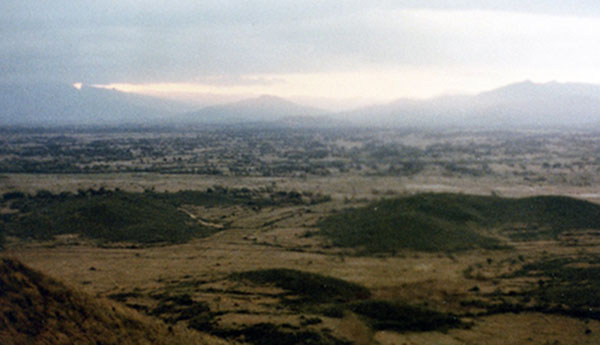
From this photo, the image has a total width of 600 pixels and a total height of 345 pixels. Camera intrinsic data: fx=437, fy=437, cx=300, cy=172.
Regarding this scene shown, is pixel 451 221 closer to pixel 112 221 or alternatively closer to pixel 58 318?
pixel 112 221

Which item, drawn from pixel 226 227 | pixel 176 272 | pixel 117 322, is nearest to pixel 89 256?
pixel 176 272

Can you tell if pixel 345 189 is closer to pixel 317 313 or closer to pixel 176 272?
pixel 176 272

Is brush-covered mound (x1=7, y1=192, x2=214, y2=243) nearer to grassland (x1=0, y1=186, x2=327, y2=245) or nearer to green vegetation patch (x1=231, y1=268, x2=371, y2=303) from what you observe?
grassland (x1=0, y1=186, x2=327, y2=245)

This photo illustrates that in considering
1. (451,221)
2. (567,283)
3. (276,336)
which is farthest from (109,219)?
(567,283)

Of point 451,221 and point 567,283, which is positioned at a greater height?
point 451,221

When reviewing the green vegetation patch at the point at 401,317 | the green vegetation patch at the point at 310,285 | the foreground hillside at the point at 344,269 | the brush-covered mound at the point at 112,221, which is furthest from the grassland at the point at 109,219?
the green vegetation patch at the point at 401,317

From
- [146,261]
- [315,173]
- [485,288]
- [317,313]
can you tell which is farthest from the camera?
[315,173]

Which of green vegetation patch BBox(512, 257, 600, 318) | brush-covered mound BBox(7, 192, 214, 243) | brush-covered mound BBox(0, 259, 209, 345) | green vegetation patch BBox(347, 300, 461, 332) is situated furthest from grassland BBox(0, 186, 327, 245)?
green vegetation patch BBox(512, 257, 600, 318)
